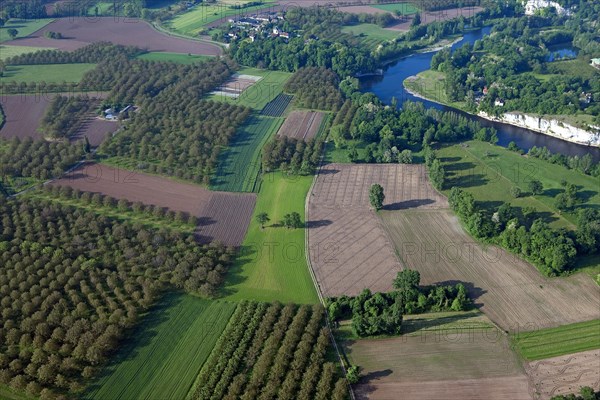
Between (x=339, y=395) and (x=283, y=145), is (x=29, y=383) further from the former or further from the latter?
(x=283, y=145)

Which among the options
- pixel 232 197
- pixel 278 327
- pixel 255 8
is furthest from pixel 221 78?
pixel 278 327

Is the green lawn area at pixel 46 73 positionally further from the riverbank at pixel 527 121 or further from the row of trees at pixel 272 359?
the row of trees at pixel 272 359

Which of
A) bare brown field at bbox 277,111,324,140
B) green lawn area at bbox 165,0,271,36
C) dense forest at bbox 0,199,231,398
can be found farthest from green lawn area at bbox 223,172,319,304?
green lawn area at bbox 165,0,271,36

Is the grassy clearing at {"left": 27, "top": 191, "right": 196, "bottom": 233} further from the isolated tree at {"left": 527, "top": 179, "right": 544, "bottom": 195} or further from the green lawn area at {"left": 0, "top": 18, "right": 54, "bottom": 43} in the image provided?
the green lawn area at {"left": 0, "top": 18, "right": 54, "bottom": 43}

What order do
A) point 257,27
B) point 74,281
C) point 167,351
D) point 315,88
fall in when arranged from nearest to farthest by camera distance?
point 167,351
point 74,281
point 315,88
point 257,27

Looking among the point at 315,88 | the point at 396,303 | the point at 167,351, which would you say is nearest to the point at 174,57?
the point at 315,88

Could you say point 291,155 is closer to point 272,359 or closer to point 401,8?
point 272,359
